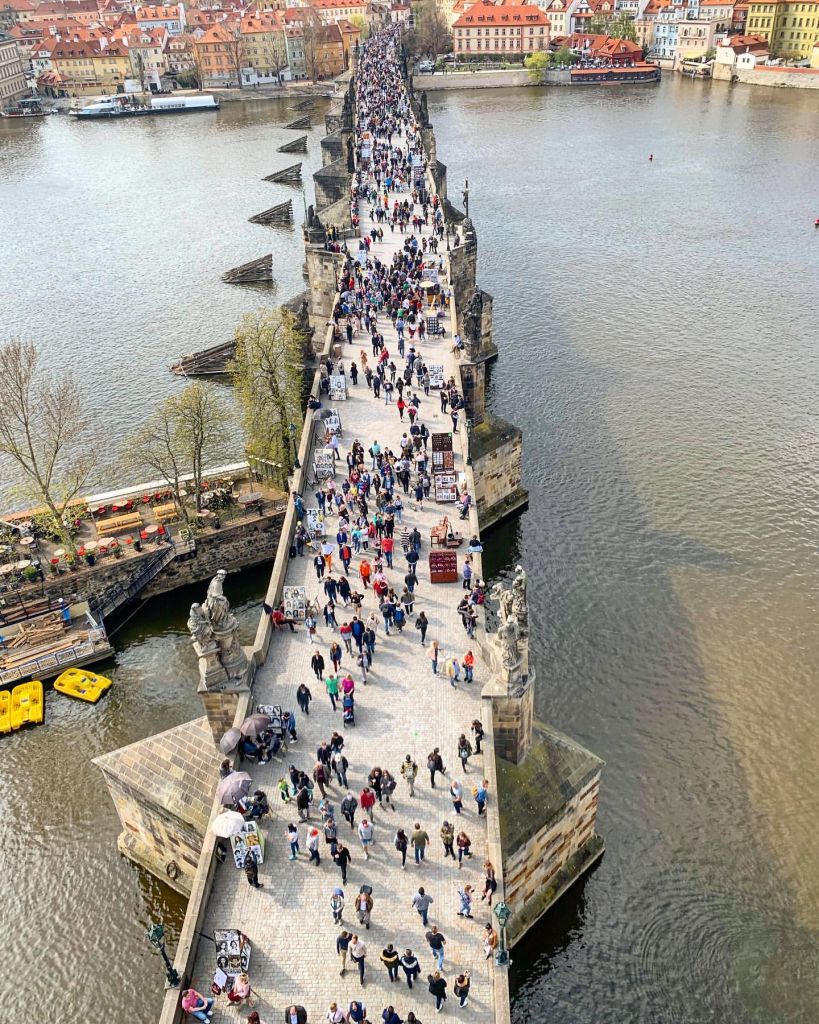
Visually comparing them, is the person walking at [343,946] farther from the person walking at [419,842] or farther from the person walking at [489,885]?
the person walking at [489,885]

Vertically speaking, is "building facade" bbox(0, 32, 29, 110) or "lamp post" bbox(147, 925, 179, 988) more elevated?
"building facade" bbox(0, 32, 29, 110)

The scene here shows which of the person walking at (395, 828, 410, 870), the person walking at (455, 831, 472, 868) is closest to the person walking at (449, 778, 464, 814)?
the person walking at (455, 831, 472, 868)

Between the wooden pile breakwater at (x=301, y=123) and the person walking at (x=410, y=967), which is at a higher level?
the wooden pile breakwater at (x=301, y=123)

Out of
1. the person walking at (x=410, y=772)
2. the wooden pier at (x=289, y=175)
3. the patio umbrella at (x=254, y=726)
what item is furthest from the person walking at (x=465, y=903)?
the wooden pier at (x=289, y=175)

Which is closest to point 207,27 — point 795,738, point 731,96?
point 731,96

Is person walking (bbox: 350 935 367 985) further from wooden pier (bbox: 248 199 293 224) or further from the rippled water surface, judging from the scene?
wooden pier (bbox: 248 199 293 224)

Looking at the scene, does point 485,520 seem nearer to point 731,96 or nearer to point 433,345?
point 433,345
